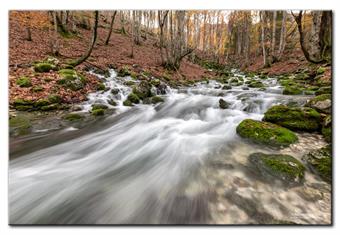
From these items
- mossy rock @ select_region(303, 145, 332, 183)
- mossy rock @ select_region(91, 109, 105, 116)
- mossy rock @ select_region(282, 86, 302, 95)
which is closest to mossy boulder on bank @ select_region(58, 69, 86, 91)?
mossy rock @ select_region(91, 109, 105, 116)


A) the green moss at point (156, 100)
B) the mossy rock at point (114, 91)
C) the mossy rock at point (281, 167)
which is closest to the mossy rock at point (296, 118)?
the mossy rock at point (281, 167)

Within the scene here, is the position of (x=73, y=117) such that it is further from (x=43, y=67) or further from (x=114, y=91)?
(x=43, y=67)

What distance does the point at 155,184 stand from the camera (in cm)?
220

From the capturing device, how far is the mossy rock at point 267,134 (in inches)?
119

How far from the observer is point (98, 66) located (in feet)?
23.8

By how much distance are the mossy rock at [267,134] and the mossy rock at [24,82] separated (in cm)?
462

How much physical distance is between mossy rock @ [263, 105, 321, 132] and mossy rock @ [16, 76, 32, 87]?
17.0ft

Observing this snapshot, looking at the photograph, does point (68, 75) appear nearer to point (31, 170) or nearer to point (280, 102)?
point (31, 170)

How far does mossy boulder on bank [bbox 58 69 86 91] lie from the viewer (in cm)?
508

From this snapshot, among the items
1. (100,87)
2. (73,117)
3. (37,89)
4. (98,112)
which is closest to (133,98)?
(100,87)

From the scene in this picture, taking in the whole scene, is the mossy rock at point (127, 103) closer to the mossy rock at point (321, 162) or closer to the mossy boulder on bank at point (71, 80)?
the mossy boulder on bank at point (71, 80)

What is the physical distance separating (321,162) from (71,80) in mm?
5528

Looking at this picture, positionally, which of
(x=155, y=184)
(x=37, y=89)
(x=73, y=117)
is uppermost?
(x=37, y=89)

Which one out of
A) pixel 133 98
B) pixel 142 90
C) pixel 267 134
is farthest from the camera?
pixel 142 90
